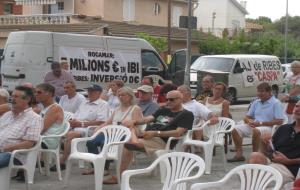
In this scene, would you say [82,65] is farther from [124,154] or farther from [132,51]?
[124,154]

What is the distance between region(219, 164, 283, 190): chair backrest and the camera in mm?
5281

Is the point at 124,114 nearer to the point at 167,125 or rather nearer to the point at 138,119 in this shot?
the point at 138,119

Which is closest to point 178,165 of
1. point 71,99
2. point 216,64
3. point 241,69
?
point 71,99

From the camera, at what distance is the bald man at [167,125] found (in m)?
8.35

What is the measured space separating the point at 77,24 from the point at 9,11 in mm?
12206

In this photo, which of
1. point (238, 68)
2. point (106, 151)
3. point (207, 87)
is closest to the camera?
point (106, 151)

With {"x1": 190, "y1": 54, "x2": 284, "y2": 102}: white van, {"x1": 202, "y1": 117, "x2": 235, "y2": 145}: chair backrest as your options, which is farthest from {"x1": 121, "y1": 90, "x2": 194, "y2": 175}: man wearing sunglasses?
{"x1": 190, "y1": 54, "x2": 284, "y2": 102}: white van

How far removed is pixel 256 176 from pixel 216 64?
18155 millimetres

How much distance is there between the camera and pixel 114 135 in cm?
818

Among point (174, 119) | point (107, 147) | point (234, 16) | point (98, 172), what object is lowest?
point (98, 172)

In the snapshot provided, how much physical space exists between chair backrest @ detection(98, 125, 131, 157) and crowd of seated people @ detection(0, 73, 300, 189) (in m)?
0.14

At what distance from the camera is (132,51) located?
1844 centimetres

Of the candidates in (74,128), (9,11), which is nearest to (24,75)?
(74,128)

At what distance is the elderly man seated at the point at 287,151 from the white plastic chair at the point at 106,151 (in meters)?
2.01
